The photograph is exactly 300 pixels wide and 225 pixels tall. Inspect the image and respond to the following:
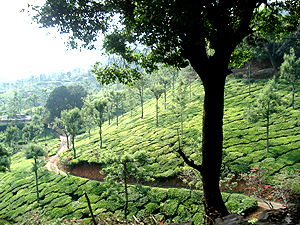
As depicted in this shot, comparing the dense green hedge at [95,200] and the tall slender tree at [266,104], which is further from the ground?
the tall slender tree at [266,104]

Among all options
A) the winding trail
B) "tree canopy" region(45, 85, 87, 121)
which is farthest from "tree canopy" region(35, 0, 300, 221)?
"tree canopy" region(45, 85, 87, 121)

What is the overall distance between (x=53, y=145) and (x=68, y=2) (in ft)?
233

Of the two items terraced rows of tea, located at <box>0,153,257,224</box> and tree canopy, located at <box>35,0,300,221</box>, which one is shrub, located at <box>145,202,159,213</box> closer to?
terraced rows of tea, located at <box>0,153,257,224</box>

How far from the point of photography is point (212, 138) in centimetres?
545

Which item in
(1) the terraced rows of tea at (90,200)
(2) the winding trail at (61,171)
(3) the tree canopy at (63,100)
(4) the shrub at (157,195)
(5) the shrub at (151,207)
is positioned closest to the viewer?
(2) the winding trail at (61,171)

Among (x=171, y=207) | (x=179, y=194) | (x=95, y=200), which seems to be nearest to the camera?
(x=171, y=207)

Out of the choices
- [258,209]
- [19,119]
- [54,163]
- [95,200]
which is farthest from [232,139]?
[19,119]

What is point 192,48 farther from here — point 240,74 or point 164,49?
point 240,74

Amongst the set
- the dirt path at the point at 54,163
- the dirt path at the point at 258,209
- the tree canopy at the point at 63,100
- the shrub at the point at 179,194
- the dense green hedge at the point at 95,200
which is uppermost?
the tree canopy at the point at 63,100

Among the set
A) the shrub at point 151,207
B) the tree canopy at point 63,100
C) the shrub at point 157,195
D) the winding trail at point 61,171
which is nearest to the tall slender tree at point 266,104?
the winding trail at point 61,171

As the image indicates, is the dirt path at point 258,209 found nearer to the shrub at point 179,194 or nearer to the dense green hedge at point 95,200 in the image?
the dense green hedge at point 95,200

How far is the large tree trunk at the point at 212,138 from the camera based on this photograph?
5.38m

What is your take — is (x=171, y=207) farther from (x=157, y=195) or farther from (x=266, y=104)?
(x=266, y=104)

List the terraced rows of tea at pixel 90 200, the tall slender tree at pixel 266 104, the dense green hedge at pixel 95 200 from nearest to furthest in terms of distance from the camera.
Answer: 1. the terraced rows of tea at pixel 90 200
2. the dense green hedge at pixel 95 200
3. the tall slender tree at pixel 266 104
